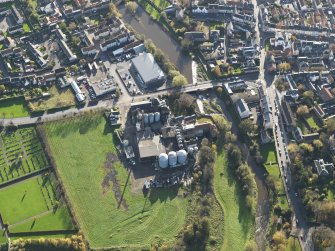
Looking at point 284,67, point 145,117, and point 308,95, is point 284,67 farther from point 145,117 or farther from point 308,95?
point 145,117

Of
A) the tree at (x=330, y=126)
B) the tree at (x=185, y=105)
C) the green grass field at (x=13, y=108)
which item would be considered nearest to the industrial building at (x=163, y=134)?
the tree at (x=185, y=105)

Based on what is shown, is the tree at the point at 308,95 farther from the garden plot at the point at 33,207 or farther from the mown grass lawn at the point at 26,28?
the mown grass lawn at the point at 26,28

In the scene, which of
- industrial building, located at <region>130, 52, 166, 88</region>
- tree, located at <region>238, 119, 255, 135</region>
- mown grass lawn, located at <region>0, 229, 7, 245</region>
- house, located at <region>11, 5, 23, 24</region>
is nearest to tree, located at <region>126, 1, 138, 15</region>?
industrial building, located at <region>130, 52, 166, 88</region>

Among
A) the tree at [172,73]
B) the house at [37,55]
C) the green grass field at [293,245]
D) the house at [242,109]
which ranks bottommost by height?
the green grass field at [293,245]

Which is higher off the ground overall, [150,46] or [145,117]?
[150,46]

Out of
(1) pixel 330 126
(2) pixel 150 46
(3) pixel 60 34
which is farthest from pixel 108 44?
(1) pixel 330 126

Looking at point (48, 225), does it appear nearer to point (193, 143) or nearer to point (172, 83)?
point (193, 143)

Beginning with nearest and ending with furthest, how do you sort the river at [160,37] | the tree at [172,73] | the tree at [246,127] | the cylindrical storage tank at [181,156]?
the cylindrical storage tank at [181,156] → the tree at [246,127] → the tree at [172,73] → the river at [160,37]
